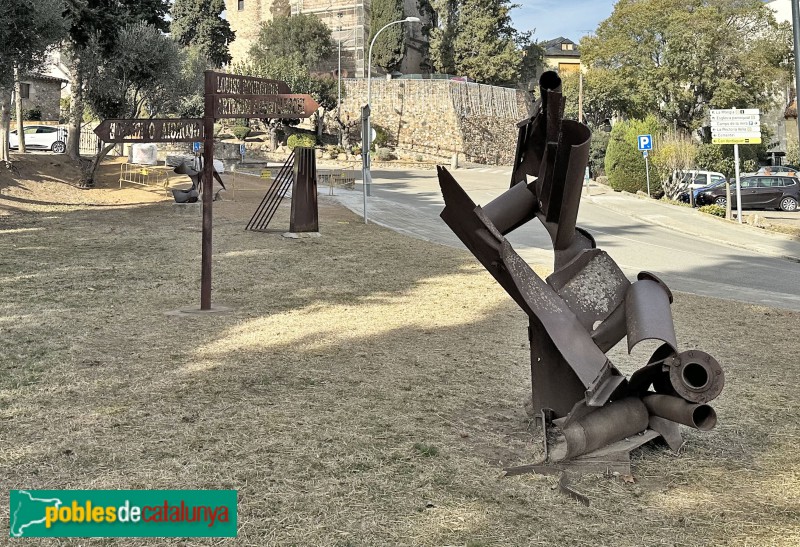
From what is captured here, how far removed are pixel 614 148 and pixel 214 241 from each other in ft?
86.1

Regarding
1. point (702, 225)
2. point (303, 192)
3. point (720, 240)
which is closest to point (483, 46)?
point (702, 225)

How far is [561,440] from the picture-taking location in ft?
16.9

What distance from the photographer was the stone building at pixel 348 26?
74000 mm

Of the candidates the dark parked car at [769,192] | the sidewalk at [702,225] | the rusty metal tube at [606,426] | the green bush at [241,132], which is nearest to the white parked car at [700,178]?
the dark parked car at [769,192]

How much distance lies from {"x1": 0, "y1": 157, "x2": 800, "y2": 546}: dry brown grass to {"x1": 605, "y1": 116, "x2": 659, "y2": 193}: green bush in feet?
90.6

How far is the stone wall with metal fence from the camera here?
65.4m

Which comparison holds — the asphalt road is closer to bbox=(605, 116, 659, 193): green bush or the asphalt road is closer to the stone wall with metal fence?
bbox=(605, 116, 659, 193): green bush

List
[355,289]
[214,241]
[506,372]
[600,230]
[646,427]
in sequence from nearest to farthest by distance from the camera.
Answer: [646,427] < [506,372] < [355,289] < [214,241] < [600,230]

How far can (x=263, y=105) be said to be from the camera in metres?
9.17

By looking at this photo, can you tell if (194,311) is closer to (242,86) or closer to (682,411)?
(242,86)

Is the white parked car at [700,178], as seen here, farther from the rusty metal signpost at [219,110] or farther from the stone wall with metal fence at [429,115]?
the stone wall with metal fence at [429,115]

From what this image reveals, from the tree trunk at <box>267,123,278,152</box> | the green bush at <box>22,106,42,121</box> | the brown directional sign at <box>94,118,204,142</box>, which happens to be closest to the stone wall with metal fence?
the tree trunk at <box>267,123,278,152</box>

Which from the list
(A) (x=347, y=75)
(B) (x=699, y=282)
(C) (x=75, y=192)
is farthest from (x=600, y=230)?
(A) (x=347, y=75)

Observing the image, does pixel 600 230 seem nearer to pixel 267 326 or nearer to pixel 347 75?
pixel 267 326
